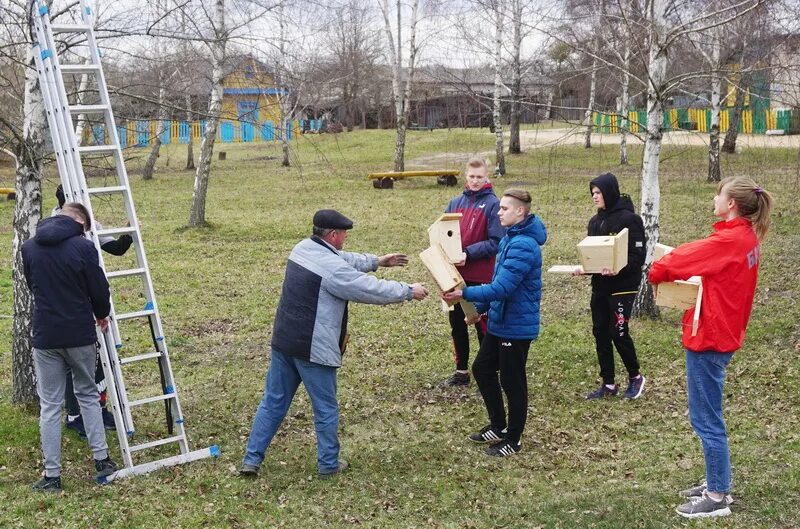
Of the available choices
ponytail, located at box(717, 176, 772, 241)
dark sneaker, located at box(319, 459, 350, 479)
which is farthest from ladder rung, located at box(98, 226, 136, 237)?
ponytail, located at box(717, 176, 772, 241)

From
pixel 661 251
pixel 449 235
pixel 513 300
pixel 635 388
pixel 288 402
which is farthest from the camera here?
pixel 635 388

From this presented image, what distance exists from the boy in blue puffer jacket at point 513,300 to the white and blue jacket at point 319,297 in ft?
2.44

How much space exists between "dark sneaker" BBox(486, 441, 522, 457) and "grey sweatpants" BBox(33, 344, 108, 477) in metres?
2.84

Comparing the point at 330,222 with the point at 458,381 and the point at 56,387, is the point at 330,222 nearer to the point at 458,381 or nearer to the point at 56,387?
the point at 56,387

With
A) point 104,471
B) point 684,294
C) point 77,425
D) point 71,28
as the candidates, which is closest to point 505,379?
point 684,294

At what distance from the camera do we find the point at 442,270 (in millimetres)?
6293

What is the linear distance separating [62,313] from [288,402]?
5.32 ft

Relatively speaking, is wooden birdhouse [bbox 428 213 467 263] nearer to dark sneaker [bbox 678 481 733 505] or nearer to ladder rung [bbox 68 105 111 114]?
dark sneaker [bbox 678 481 733 505]

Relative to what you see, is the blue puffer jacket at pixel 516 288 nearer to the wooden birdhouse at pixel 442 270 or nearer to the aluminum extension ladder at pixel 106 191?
the wooden birdhouse at pixel 442 270

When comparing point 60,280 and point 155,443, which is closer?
point 60,280

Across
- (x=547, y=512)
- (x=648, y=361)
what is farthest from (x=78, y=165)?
(x=648, y=361)

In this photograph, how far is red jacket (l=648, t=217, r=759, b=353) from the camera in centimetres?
491

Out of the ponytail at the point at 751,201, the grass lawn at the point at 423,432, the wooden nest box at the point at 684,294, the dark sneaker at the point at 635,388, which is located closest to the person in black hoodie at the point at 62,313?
the grass lawn at the point at 423,432

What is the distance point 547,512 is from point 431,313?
5893mm
